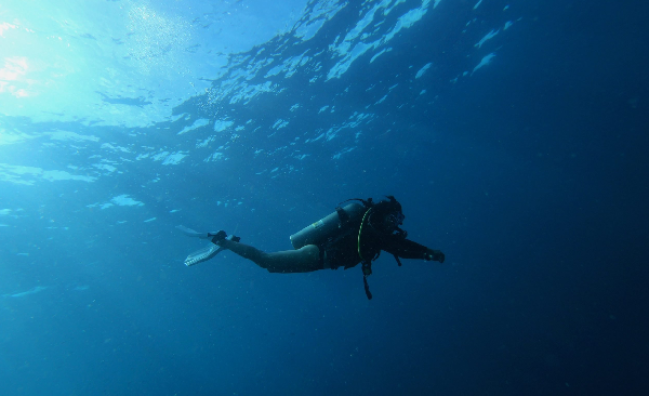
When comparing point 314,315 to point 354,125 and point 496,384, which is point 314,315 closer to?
point 496,384

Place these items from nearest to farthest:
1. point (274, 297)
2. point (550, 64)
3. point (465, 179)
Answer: point (550, 64)
point (465, 179)
point (274, 297)

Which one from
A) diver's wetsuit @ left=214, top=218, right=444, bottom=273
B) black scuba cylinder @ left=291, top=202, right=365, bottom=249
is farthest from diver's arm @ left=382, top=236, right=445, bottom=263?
black scuba cylinder @ left=291, top=202, right=365, bottom=249

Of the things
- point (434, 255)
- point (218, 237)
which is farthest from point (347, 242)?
point (218, 237)

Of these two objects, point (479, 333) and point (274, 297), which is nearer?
point (479, 333)

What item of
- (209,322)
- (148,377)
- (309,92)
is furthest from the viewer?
(148,377)

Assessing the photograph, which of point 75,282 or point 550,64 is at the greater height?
point 75,282

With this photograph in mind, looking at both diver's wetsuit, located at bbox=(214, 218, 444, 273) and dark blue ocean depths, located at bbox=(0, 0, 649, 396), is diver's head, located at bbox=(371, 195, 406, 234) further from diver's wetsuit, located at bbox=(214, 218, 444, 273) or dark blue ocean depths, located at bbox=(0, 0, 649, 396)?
dark blue ocean depths, located at bbox=(0, 0, 649, 396)

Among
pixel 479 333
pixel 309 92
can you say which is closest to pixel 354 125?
pixel 309 92

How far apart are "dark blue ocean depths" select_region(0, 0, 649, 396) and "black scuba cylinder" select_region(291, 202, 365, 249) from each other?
891cm

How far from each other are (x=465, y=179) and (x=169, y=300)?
4729cm

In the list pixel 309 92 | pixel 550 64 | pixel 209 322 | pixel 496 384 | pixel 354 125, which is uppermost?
pixel 309 92

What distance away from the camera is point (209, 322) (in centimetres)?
6956

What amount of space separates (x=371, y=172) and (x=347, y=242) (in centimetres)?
2266

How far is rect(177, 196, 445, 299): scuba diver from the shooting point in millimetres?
4734
